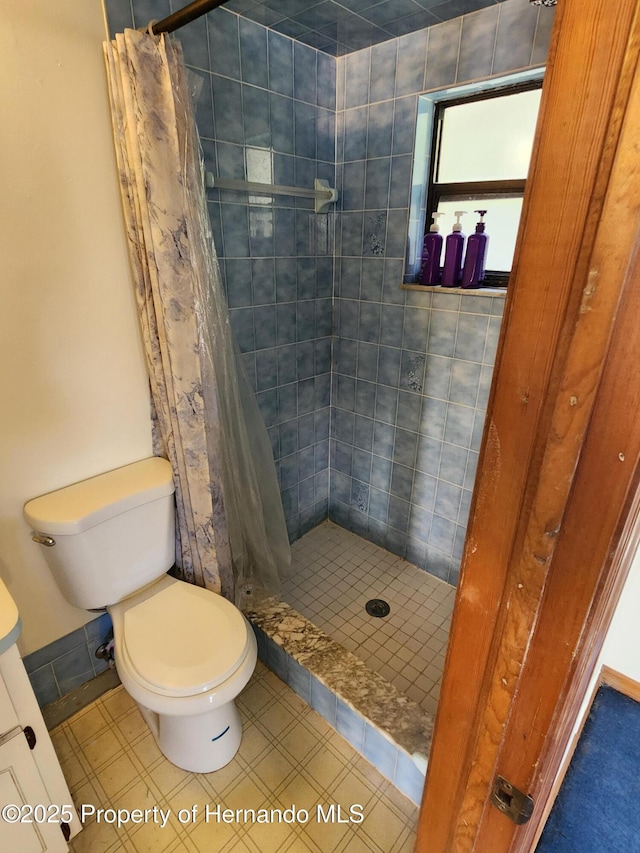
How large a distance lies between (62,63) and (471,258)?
1372 millimetres

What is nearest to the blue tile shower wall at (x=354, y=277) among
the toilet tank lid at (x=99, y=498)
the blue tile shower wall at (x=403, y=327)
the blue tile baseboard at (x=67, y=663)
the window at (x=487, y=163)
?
the blue tile shower wall at (x=403, y=327)

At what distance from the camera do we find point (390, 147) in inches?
68.1

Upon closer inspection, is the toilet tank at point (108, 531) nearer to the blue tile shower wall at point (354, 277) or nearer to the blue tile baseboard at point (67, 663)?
the blue tile baseboard at point (67, 663)

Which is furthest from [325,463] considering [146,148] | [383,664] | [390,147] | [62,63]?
[62,63]

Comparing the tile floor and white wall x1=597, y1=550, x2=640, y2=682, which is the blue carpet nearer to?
white wall x1=597, y1=550, x2=640, y2=682

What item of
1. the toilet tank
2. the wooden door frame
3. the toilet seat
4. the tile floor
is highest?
the wooden door frame

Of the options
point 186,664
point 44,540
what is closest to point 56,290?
point 44,540

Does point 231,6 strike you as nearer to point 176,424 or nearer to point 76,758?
point 176,424

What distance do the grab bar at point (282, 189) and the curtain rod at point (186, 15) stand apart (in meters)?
0.42

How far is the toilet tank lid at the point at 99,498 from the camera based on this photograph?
1258 millimetres

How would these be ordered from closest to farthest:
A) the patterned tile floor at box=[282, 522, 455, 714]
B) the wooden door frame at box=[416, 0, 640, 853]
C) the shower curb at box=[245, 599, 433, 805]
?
1. the wooden door frame at box=[416, 0, 640, 853]
2. the shower curb at box=[245, 599, 433, 805]
3. the patterned tile floor at box=[282, 522, 455, 714]

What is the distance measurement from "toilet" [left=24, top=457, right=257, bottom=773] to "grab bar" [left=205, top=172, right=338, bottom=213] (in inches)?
38.4

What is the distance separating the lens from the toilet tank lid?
1.26m

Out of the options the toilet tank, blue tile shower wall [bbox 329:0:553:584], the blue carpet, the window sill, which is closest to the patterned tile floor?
blue tile shower wall [bbox 329:0:553:584]
